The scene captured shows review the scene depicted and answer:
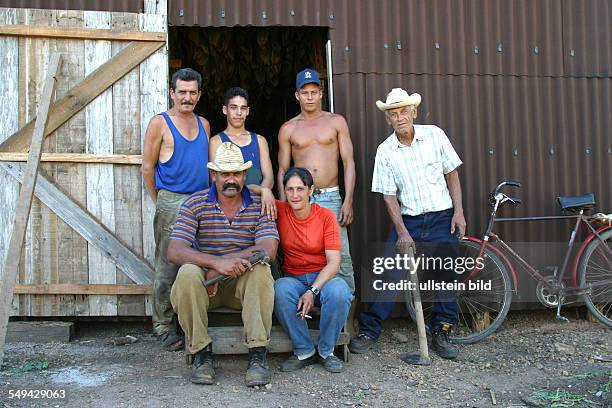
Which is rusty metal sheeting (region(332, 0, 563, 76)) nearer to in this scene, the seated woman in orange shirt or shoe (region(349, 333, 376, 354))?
the seated woman in orange shirt

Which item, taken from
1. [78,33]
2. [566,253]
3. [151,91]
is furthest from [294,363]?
[78,33]

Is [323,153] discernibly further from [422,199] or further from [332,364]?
[332,364]

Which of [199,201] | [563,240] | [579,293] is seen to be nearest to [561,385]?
[579,293]

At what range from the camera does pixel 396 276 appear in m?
5.07

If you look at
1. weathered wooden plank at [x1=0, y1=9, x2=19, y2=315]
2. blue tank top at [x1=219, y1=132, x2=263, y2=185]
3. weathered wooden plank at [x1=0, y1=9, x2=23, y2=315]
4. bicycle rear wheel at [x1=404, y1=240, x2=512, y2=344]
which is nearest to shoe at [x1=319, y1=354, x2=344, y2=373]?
bicycle rear wheel at [x1=404, y1=240, x2=512, y2=344]

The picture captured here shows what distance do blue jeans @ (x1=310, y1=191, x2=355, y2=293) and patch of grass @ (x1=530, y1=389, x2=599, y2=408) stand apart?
154 centimetres

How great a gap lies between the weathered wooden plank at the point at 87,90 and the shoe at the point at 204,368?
A: 2290 millimetres

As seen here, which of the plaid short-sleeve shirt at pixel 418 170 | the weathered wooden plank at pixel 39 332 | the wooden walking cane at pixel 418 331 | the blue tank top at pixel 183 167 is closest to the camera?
the wooden walking cane at pixel 418 331

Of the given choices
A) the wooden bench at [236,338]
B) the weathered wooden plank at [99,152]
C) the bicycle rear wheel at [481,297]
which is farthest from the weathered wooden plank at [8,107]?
the bicycle rear wheel at [481,297]

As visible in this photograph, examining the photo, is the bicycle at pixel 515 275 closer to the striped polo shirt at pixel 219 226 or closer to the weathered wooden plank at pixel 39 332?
the striped polo shirt at pixel 219 226

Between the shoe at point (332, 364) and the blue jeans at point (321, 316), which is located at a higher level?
the blue jeans at point (321, 316)

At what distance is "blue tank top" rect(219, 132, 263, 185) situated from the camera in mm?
4691

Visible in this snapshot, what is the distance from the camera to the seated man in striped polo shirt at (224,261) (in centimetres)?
401

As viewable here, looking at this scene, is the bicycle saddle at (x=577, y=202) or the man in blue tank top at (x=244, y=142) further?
the bicycle saddle at (x=577, y=202)
